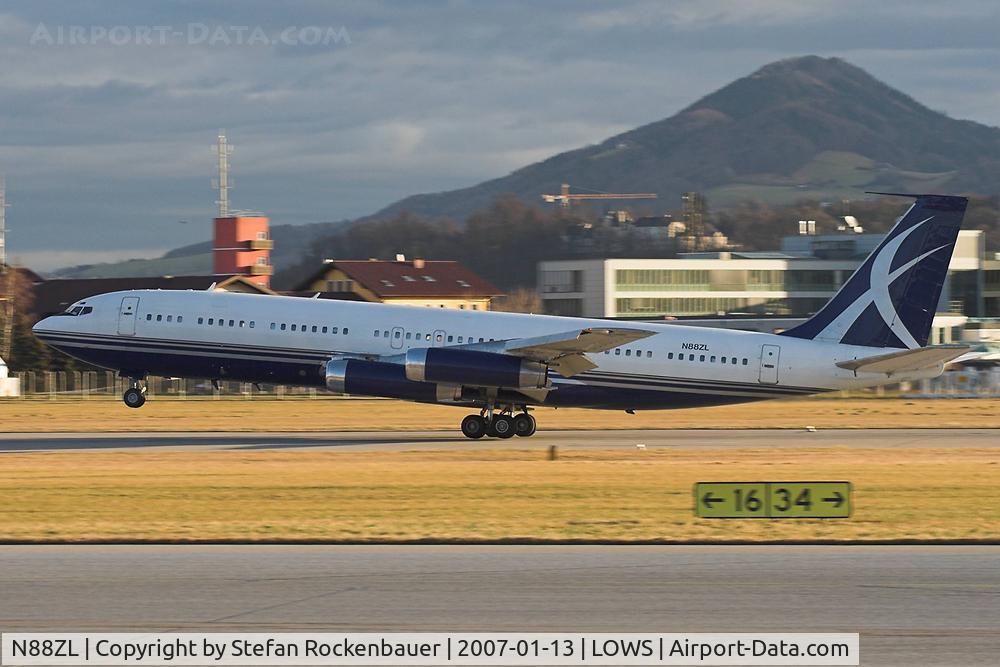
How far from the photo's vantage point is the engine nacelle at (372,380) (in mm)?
38969

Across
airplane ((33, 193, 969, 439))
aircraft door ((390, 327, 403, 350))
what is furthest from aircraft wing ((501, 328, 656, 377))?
aircraft door ((390, 327, 403, 350))

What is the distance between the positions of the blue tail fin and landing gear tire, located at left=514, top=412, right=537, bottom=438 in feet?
33.3

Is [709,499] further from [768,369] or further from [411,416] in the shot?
[411,416]

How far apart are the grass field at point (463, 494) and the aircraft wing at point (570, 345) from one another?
13.2 ft

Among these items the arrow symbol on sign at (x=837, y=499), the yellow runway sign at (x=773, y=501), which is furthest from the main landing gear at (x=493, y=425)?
the arrow symbol on sign at (x=837, y=499)

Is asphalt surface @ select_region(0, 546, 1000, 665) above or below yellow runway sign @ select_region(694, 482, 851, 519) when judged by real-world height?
below

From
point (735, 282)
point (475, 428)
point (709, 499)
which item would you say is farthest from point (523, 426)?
point (735, 282)

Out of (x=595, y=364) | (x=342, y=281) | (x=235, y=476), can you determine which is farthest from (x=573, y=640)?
(x=342, y=281)

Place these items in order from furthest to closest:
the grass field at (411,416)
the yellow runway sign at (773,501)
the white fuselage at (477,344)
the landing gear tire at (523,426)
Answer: the grass field at (411,416) < the landing gear tire at (523,426) < the white fuselage at (477,344) < the yellow runway sign at (773,501)

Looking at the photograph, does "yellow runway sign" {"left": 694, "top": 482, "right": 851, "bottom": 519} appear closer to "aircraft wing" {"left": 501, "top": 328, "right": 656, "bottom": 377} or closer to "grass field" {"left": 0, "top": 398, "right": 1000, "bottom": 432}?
"aircraft wing" {"left": 501, "top": 328, "right": 656, "bottom": 377}

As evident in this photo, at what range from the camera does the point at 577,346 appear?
3966cm

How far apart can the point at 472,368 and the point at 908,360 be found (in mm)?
13213

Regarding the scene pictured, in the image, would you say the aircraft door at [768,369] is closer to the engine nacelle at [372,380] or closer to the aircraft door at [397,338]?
the engine nacelle at [372,380]

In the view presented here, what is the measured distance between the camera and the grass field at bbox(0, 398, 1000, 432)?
4772cm
